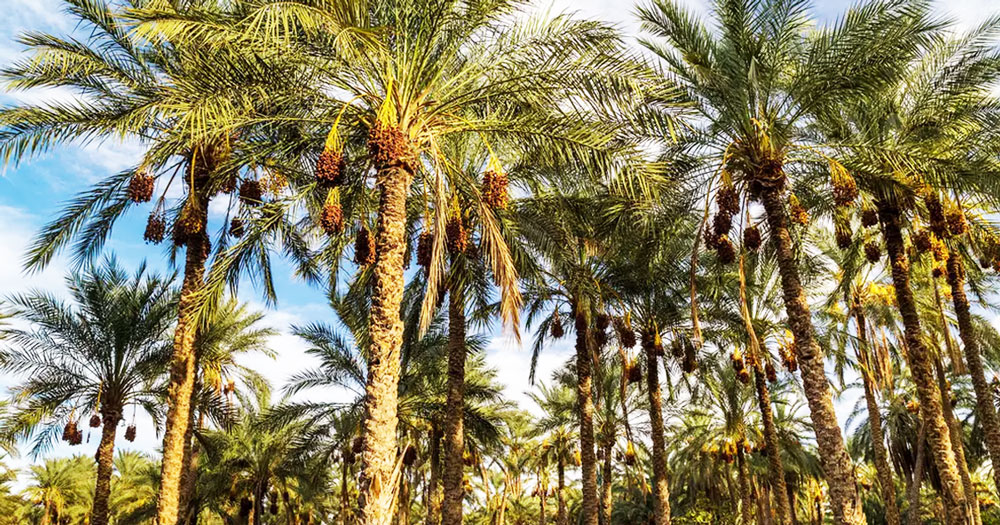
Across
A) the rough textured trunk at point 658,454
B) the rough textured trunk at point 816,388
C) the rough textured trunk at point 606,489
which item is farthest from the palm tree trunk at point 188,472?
the rough textured trunk at point 816,388

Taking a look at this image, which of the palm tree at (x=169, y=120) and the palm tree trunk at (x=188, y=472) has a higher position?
the palm tree at (x=169, y=120)

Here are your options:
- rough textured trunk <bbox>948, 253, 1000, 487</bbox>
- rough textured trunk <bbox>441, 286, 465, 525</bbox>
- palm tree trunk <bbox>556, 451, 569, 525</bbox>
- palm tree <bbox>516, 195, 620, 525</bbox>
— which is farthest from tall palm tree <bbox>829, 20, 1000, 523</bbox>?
palm tree trunk <bbox>556, 451, 569, 525</bbox>

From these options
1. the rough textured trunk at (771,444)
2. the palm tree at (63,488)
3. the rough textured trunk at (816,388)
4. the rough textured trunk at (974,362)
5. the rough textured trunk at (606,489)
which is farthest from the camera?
the palm tree at (63,488)

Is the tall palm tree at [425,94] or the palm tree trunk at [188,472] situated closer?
the tall palm tree at [425,94]

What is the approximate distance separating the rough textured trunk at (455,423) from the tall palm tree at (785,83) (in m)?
6.21

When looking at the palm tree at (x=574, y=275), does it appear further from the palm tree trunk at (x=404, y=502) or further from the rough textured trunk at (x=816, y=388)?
the palm tree trunk at (x=404, y=502)

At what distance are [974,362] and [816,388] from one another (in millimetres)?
7320

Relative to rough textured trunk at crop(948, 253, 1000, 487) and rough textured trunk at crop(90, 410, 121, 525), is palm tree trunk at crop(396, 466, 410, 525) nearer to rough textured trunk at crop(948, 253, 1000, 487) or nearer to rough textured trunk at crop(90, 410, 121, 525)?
rough textured trunk at crop(90, 410, 121, 525)

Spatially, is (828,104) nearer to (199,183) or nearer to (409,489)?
(199,183)

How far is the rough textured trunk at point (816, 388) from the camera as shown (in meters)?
11.2

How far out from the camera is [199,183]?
12125 mm

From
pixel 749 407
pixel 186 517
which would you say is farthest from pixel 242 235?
pixel 749 407

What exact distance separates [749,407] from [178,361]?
2388cm

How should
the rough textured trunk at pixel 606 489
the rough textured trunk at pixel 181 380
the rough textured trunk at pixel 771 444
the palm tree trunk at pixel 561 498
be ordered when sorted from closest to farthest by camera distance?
1. the rough textured trunk at pixel 181 380
2. the rough textured trunk at pixel 771 444
3. the rough textured trunk at pixel 606 489
4. the palm tree trunk at pixel 561 498
